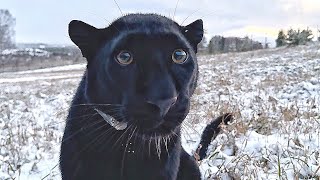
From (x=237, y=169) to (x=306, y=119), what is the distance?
7.72ft

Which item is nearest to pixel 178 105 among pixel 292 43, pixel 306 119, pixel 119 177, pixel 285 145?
pixel 119 177

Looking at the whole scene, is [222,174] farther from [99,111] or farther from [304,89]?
[304,89]

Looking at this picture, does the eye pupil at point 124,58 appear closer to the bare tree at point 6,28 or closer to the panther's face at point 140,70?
the panther's face at point 140,70

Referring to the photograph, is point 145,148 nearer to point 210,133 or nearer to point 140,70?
point 140,70

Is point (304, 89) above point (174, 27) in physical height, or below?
below

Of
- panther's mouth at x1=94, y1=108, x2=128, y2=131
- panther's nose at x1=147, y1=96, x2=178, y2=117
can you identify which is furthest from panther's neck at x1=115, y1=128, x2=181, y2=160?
panther's nose at x1=147, y1=96, x2=178, y2=117

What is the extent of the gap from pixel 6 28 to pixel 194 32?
7156 centimetres

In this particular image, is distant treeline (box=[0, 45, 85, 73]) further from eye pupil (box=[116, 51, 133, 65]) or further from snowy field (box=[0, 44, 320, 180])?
eye pupil (box=[116, 51, 133, 65])

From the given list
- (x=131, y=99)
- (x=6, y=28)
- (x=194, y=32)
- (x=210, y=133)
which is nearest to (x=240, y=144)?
(x=210, y=133)

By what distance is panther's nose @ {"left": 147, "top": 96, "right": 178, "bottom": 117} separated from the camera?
2172mm

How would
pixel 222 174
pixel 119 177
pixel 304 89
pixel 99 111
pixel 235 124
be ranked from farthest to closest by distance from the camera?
1. pixel 304 89
2. pixel 235 124
3. pixel 222 174
4. pixel 119 177
5. pixel 99 111

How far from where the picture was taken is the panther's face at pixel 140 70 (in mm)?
2248

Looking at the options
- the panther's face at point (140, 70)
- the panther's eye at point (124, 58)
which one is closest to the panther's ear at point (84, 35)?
the panther's face at point (140, 70)

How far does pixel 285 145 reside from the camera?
14.9 ft
